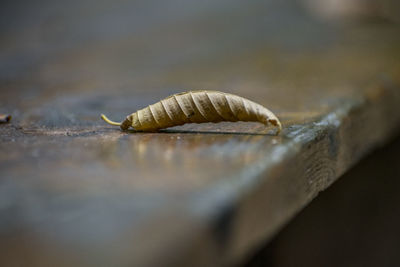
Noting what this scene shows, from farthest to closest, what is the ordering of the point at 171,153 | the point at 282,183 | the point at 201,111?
1. the point at 201,111
2. the point at 171,153
3. the point at 282,183

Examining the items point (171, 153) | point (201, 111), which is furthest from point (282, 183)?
point (201, 111)

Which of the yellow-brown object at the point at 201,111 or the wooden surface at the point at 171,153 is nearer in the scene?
the wooden surface at the point at 171,153

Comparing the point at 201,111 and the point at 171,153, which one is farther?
the point at 201,111

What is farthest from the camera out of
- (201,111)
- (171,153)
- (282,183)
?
(201,111)

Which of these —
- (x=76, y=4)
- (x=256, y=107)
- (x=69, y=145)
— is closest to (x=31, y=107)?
(x=69, y=145)

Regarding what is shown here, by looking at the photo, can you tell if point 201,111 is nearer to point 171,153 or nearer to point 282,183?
point 171,153

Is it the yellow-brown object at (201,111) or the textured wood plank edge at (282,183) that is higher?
the yellow-brown object at (201,111)
